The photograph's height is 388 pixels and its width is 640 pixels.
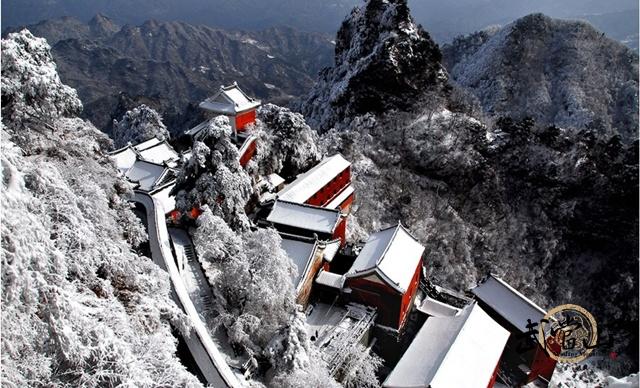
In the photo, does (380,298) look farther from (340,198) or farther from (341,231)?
(340,198)

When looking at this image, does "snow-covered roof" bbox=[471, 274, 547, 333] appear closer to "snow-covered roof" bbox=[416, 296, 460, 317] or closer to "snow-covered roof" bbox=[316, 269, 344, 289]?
"snow-covered roof" bbox=[416, 296, 460, 317]

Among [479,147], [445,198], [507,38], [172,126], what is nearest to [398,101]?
[479,147]

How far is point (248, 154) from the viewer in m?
35.7

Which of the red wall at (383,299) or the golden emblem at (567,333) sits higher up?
the red wall at (383,299)

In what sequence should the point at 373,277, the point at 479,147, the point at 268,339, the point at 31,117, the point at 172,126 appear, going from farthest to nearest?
the point at 172,126
the point at 479,147
the point at 373,277
the point at 268,339
the point at 31,117

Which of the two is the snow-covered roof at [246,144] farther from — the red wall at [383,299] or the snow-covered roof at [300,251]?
the red wall at [383,299]

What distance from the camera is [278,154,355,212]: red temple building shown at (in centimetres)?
3441

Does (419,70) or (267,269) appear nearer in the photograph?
(267,269)

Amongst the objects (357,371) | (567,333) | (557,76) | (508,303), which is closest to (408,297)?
(357,371)

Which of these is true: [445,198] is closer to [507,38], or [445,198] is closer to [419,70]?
[419,70]

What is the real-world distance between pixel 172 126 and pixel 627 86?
4329 inches

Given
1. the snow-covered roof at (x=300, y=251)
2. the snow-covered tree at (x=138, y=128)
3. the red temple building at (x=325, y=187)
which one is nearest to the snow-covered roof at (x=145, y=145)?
the red temple building at (x=325, y=187)

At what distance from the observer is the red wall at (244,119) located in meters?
36.5

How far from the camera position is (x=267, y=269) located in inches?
798
